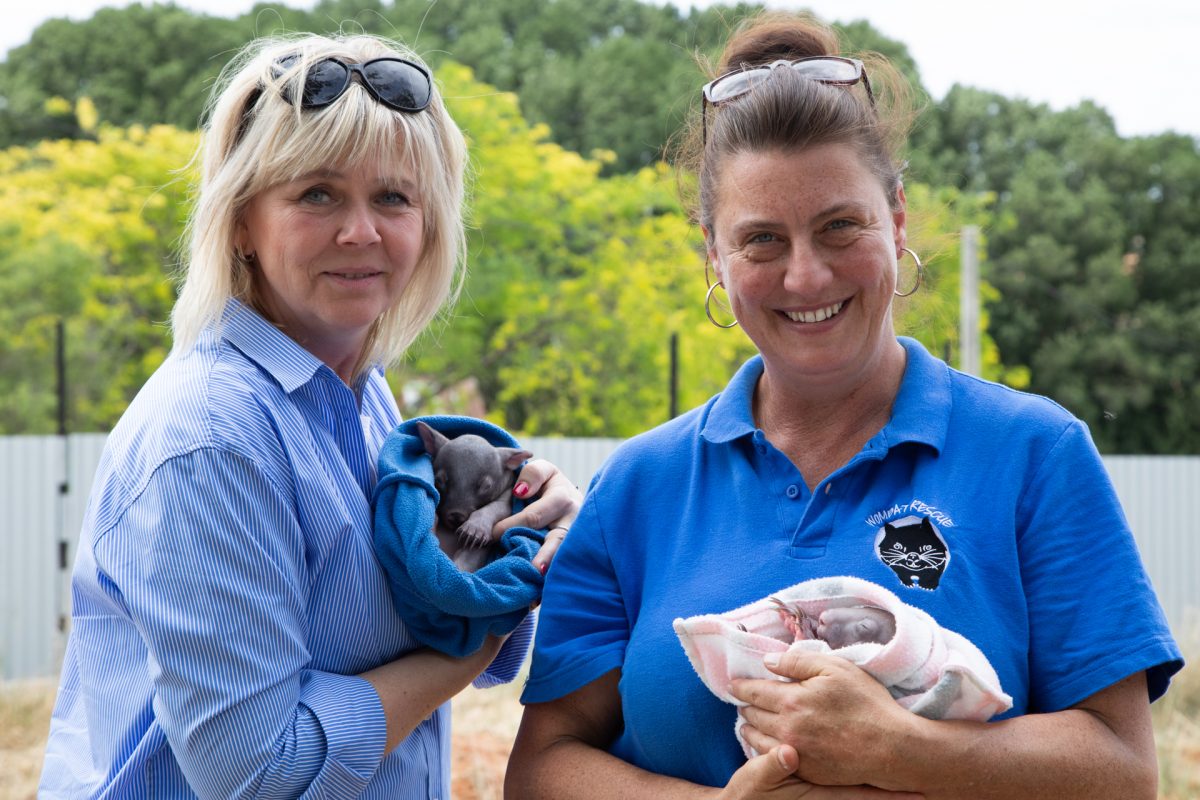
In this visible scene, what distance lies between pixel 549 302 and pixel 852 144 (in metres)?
15.1

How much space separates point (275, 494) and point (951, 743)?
1.27 m

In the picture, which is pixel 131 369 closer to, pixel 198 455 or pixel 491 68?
pixel 198 455

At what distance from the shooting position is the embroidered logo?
2.13 meters

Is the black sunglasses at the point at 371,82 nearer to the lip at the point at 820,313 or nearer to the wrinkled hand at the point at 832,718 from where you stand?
the lip at the point at 820,313

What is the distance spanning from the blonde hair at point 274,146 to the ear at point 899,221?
0.98 meters

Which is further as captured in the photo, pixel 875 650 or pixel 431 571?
pixel 431 571

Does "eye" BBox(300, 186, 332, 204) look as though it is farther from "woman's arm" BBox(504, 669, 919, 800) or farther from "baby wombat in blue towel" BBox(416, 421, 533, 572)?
"woman's arm" BBox(504, 669, 919, 800)

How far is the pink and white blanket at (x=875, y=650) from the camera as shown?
1.97 metres

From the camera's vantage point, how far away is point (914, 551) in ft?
7.08

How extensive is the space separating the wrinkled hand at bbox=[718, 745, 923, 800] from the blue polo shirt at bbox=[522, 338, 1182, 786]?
0.51 feet

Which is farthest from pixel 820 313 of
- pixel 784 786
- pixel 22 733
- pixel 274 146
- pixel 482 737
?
pixel 22 733

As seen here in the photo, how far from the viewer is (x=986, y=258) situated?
31875 mm

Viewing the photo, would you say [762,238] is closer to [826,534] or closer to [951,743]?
[826,534]

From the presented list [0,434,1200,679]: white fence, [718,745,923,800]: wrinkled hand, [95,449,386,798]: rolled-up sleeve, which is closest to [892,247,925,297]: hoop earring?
[718,745,923,800]: wrinkled hand
